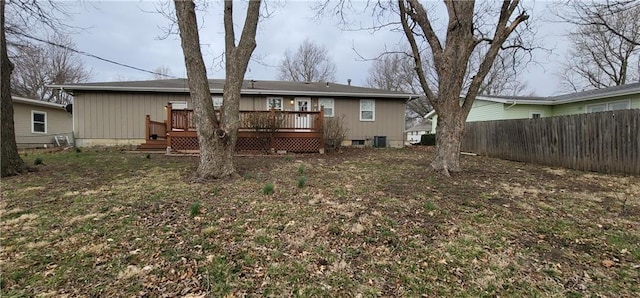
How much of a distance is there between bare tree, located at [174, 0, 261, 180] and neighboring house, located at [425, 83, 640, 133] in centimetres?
891

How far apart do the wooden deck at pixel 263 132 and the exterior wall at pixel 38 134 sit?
9.17m

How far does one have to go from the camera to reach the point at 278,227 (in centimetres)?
380

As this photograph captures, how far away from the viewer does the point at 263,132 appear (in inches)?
406

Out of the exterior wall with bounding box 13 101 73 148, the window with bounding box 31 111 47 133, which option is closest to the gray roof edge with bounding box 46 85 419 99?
the exterior wall with bounding box 13 101 73 148

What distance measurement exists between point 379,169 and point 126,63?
53.3 feet

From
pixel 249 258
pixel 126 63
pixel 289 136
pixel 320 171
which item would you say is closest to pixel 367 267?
pixel 249 258

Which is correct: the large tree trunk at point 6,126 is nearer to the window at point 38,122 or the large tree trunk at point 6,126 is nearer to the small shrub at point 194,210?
the small shrub at point 194,210

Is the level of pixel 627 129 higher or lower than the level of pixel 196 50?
lower

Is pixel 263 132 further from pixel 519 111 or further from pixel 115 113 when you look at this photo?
pixel 519 111

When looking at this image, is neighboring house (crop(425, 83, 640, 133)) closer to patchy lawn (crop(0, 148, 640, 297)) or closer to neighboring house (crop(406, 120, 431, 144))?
patchy lawn (crop(0, 148, 640, 297))

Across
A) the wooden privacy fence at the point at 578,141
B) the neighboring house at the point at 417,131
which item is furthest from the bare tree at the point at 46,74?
the neighboring house at the point at 417,131

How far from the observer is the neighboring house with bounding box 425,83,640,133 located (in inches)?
493

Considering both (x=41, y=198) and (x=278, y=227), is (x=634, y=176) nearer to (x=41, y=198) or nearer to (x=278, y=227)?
(x=278, y=227)

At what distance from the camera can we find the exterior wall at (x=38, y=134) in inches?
579
